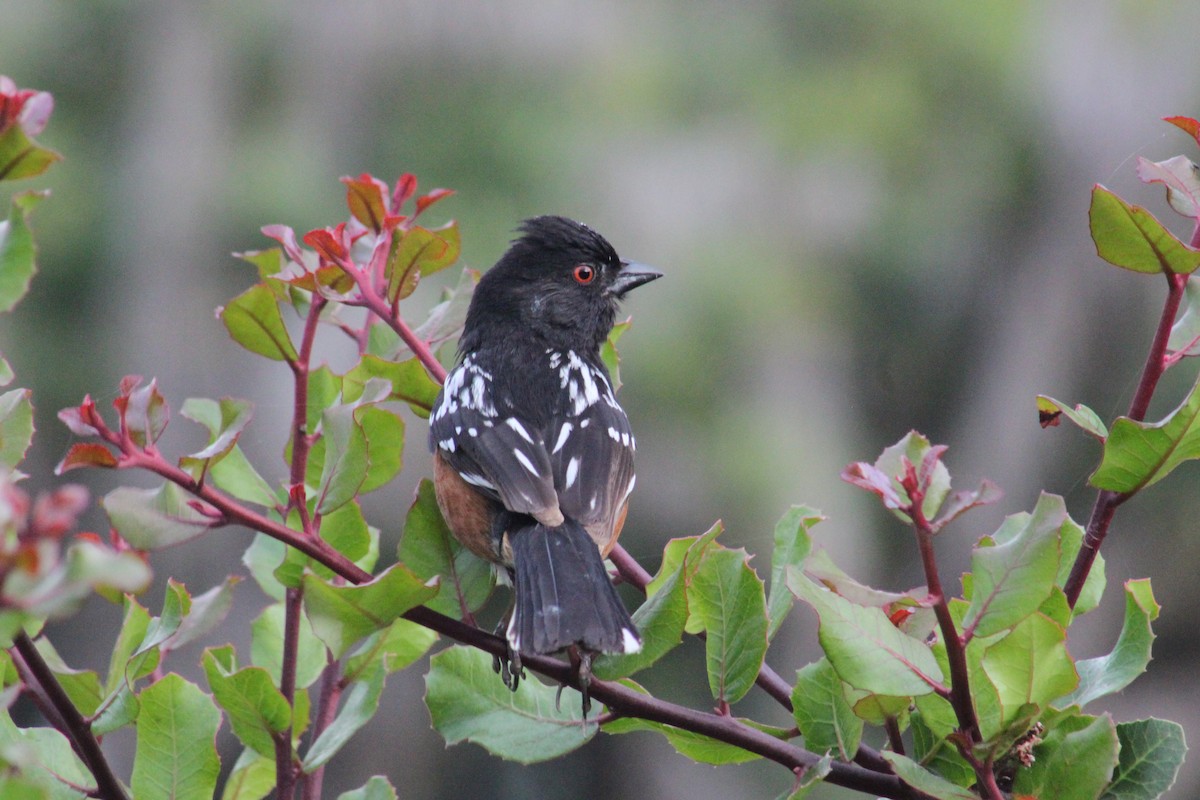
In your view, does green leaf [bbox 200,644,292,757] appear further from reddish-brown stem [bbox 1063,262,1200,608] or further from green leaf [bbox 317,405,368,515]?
reddish-brown stem [bbox 1063,262,1200,608]

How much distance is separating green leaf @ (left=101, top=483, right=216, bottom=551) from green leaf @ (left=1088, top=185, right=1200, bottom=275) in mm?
1022

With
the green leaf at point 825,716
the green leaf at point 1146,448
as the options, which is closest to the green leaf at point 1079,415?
the green leaf at point 1146,448

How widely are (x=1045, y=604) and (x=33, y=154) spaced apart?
3.76 ft

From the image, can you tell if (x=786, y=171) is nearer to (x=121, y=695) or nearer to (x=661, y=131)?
(x=661, y=131)

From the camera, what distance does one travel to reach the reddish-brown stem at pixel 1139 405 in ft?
4.10

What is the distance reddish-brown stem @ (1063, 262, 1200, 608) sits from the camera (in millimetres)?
1249

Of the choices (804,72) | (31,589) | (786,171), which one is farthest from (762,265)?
(31,589)

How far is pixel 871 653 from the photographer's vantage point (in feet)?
3.72

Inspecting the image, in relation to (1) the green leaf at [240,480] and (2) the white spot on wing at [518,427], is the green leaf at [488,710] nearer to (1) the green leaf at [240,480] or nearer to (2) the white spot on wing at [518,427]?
(1) the green leaf at [240,480]

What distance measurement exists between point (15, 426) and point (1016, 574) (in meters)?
1.09

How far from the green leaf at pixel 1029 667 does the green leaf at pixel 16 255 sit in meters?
1.07

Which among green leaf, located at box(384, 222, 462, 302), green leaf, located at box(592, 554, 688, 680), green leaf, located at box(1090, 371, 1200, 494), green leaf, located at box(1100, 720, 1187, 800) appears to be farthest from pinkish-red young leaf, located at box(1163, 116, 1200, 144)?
green leaf, located at box(384, 222, 462, 302)

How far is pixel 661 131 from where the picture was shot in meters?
7.00

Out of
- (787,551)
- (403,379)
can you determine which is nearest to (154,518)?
(403,379)
